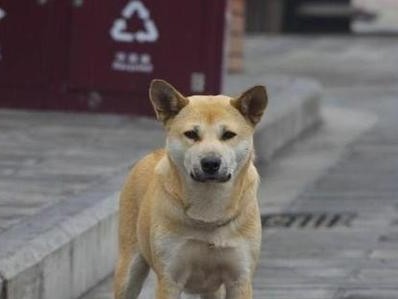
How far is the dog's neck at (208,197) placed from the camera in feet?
22.1

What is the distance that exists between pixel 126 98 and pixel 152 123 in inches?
19.5

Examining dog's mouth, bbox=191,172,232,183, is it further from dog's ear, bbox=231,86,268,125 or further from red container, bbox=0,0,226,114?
red container, bbox=0,0,226,114

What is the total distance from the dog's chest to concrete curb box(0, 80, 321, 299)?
0.99 metres

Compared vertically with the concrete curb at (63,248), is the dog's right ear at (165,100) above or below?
above

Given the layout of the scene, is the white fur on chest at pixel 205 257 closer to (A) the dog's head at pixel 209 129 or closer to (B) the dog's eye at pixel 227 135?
(A) the dog's head at pixel 209 129

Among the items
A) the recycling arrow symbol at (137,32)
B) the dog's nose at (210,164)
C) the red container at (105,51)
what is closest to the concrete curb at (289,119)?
the red container at (105,51)

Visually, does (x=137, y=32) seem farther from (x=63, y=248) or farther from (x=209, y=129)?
(x=209, y=129)

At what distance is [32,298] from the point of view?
7773mm

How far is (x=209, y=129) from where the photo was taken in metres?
6.51

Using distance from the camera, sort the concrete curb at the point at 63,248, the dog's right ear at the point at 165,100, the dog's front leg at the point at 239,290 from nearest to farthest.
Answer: the dog's right ear at the point at 165,100
the dog's front leg at the point at 239,290
the concrete curb at the point at 63,248

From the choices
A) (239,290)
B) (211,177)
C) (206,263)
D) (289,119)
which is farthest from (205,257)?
(289,119)

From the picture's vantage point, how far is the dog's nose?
638 cm

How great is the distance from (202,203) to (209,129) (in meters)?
0.39

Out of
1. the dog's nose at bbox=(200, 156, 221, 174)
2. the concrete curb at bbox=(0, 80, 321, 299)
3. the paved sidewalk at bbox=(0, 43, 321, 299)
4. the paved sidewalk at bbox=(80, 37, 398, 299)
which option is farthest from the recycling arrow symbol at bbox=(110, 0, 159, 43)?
the dog's nose at bbox=(200, 156, 221, 174)
